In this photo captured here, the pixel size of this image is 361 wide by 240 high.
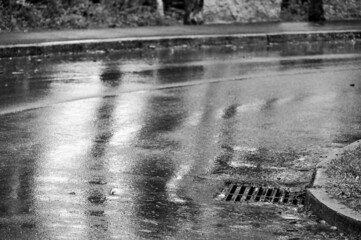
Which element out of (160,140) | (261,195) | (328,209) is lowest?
(160,140)

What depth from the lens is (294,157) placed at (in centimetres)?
898

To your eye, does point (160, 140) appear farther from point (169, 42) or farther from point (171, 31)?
point (171, 31)

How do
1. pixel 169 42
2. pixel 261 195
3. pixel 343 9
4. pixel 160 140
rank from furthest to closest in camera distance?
1. pixel 343 9
2. pixel 169 42
3. pixel 160 140
4. pixel 261 195

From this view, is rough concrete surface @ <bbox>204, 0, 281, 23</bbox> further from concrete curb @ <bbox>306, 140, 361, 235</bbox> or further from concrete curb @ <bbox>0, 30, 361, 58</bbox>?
concrete curb @ <bbox>306, 140, 361, 235</bbox>

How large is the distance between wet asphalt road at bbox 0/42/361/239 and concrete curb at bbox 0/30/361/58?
0.81 m

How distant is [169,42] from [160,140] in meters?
10.3

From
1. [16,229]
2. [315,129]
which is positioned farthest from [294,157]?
[16,229]

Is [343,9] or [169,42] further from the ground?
[169,42]

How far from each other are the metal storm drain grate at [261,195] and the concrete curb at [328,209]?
209 millimetres

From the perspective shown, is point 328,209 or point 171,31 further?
point 171,31

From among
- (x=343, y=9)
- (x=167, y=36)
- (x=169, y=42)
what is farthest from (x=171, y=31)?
(x=343, y=9)

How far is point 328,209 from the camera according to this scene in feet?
22.0

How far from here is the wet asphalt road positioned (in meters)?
6.74

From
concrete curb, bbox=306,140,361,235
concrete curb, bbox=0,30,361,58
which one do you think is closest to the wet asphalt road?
concrete curb, bbox=306,140,361,235
